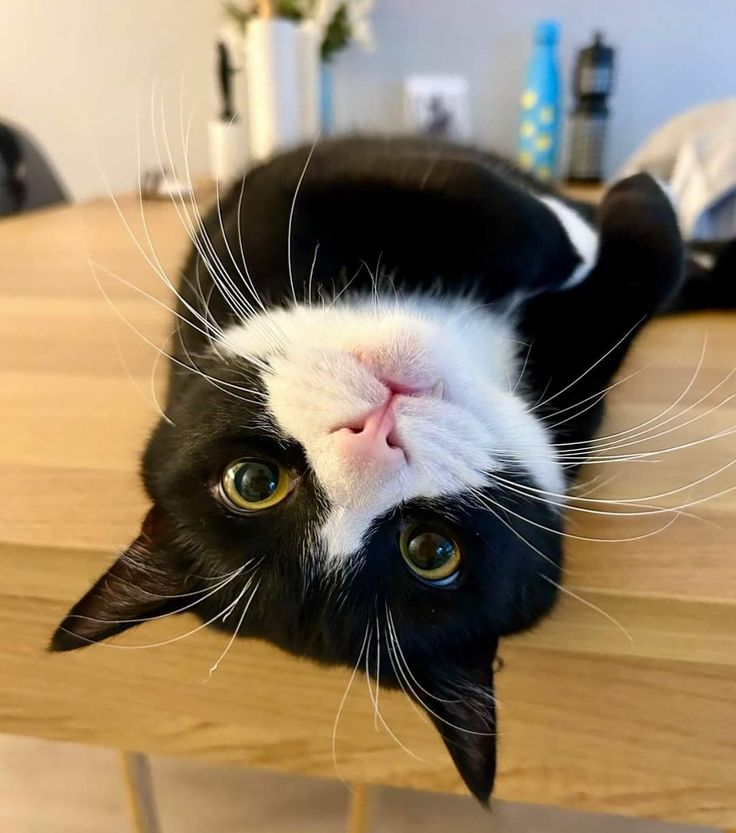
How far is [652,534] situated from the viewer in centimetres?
54

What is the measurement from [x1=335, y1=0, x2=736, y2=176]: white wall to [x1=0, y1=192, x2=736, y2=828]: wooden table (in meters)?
1.62

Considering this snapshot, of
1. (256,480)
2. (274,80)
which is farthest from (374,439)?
(274,80)

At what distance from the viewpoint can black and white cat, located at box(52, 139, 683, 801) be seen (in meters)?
0.54

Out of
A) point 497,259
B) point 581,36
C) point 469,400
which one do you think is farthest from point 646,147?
point 469,400

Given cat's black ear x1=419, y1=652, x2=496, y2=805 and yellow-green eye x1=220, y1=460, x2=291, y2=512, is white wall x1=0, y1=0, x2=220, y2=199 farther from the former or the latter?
cat's black ear x1=419, y1=652, x2=496, y2=805

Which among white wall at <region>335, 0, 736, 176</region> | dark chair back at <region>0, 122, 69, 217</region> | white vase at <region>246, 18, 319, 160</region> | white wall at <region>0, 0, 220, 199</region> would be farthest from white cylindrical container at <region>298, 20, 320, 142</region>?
dark chair back at <region>0, 122, 69, 217</region>

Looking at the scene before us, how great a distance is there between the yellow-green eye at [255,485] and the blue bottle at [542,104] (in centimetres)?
158

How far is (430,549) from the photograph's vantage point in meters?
0.54

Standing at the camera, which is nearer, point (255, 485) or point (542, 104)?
point (255, 485)

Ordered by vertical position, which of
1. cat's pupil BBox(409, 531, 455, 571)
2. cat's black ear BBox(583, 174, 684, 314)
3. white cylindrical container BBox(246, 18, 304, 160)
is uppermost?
white cylindrical container BBox(246, 18, 304, 160)

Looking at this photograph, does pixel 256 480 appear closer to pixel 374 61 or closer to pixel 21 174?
pixel 21 174

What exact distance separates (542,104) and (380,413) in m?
1.69

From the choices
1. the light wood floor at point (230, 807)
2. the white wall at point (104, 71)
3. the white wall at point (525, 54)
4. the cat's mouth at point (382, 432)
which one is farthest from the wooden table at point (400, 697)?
the white wall at point (104, 71)

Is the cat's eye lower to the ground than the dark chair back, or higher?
lower
